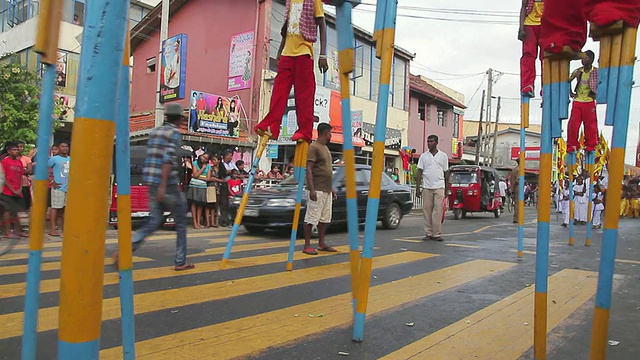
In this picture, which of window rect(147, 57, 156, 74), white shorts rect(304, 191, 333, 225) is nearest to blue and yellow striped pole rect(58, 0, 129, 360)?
white shorts rect(304, 191, 333, 225)

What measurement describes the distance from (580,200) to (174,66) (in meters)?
15.0

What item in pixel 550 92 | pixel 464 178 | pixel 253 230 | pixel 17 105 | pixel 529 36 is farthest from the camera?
pixel 464 178

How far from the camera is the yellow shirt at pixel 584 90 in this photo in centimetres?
639

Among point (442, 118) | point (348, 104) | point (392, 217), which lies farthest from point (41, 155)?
point (442, 118)

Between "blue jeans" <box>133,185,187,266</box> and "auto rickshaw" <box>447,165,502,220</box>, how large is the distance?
13228mm

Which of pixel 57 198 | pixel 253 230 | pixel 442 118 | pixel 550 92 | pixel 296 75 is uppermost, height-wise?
pixel 442 118

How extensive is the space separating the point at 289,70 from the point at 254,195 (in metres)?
5.14

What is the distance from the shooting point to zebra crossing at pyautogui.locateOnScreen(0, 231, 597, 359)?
9.52 ft

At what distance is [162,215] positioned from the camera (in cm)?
471

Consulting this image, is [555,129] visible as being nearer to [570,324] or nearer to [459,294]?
[570,324]

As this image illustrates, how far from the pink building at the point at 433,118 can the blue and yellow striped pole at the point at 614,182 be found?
79.6ft

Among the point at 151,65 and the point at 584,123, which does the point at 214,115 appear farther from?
the point at 584,123

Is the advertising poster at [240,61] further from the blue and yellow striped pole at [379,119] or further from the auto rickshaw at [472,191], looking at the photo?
the blue and yellow striped pole at [379,119]

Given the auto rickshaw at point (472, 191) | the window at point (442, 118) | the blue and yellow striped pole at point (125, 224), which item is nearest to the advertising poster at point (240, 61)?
the auto rickshaw at point (472, 191)
